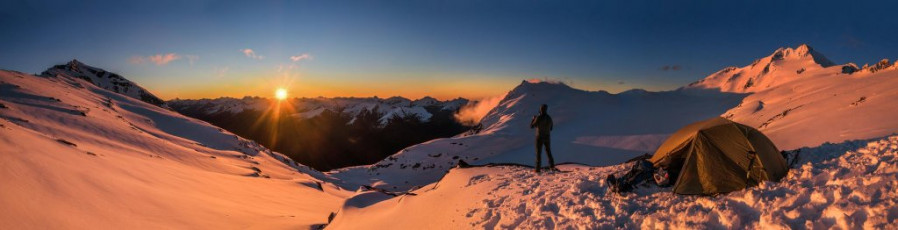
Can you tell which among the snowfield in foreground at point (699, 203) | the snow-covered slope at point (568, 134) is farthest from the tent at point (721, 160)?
the snow-covered slope at point (568, 134)

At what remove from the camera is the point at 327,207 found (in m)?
20.2

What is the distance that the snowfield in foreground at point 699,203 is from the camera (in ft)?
18.8

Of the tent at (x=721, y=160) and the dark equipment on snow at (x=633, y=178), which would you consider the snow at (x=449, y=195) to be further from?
the tent at (x=721, y=160)

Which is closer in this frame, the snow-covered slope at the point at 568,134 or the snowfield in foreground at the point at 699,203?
the snowfield in foreground at the point at 699,203

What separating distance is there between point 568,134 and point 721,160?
273ft

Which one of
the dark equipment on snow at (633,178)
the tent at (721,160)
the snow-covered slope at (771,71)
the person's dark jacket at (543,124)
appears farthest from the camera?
the snow-covered slope at (771,71)

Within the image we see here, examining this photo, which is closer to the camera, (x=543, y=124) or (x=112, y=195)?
(x=112, y=195)

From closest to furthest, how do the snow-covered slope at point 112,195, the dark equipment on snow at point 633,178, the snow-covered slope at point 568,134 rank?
the snow-covered slope at point 112,195, the dark equipment on snow at point 633,178, the snow-covered slope at point 568,134

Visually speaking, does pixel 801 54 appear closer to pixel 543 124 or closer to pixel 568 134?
pixel 568 134

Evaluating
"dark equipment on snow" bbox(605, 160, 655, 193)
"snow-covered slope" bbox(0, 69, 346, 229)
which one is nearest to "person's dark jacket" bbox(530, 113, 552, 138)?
"dark equipment on snow" bbox(605, 160, 655, 193)

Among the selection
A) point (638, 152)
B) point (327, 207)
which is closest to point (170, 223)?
point (327, 207)

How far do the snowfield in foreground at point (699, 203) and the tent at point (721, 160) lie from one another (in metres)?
0.29

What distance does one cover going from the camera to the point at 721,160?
26.0ft

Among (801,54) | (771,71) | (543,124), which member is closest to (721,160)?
(543,124)
